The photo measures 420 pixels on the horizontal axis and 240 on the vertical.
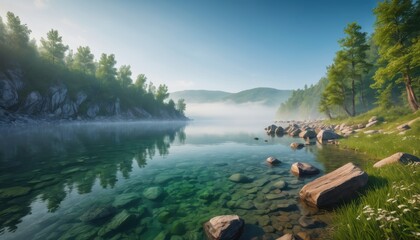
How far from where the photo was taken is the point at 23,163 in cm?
1234

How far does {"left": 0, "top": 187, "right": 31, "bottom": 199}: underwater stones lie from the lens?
7.58 m

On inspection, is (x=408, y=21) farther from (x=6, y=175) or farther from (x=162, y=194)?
(x=6, y=175)

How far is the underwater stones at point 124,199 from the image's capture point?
282 inches

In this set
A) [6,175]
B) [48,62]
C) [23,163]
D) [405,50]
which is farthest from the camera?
[48,62]

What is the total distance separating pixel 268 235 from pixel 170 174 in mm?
7592

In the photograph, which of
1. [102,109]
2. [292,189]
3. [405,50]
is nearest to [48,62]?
[102,109]

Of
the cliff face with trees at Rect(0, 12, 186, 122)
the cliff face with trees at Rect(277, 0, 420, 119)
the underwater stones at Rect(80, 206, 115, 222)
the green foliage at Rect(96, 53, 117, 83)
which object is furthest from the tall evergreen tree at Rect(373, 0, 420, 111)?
the green foliage at Rect(96, 53, 117, 83)

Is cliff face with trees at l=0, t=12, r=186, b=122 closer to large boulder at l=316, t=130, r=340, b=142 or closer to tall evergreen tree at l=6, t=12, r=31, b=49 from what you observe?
tall evergreen tree at l=6, t=12, r=31, b=49

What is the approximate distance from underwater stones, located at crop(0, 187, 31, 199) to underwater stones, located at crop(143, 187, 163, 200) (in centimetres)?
539

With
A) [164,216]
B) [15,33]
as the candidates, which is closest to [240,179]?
[164,216]

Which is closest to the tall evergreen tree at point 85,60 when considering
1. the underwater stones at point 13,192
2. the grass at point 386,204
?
the underwater stones at point 13,192

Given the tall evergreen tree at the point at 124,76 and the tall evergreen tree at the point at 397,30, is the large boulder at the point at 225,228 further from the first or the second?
the tall evergreen tree at the point at 124,76

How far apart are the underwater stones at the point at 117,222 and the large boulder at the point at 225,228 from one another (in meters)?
2.76

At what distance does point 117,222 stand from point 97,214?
3.15 feet
